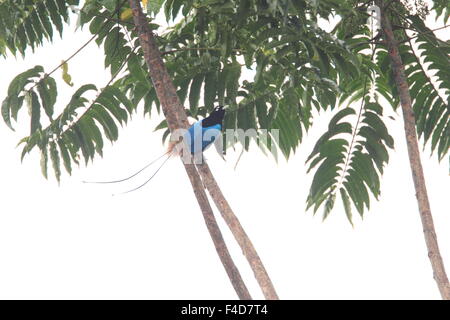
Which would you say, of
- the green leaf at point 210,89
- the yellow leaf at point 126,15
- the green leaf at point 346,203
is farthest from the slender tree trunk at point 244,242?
the green leaf at point 346,203

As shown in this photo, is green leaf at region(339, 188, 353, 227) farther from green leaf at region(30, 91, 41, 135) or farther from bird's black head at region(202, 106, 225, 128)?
green leaf at region(30, 91, 41, 135)

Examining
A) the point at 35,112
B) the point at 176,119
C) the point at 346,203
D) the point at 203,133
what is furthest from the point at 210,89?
the point at 346,203

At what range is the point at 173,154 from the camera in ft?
12.4

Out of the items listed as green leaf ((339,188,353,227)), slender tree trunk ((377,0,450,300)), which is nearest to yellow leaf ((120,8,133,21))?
slender tree trunk ((377,0,450,300))

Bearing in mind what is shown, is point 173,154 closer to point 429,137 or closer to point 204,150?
point 204,150

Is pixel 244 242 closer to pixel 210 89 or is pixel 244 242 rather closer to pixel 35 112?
pixel 210 89

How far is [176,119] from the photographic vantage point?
11.6ft

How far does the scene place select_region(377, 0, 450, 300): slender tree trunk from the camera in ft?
13.3

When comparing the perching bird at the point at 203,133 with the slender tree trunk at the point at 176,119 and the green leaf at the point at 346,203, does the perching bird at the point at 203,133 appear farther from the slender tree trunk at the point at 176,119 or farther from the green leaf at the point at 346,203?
the green leaf at the point at 346,203

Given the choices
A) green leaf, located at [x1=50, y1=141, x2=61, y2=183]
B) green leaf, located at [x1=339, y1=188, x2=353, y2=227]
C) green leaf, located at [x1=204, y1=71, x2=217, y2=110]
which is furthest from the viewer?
green leaf, located at [x1=339, y1=188, x2=353, y2=227]

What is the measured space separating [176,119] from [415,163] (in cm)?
154

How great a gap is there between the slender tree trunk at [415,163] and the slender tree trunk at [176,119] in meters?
1.26

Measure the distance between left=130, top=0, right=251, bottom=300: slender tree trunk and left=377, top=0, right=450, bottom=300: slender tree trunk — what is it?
1256 mm

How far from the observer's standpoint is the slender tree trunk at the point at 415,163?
406cm
